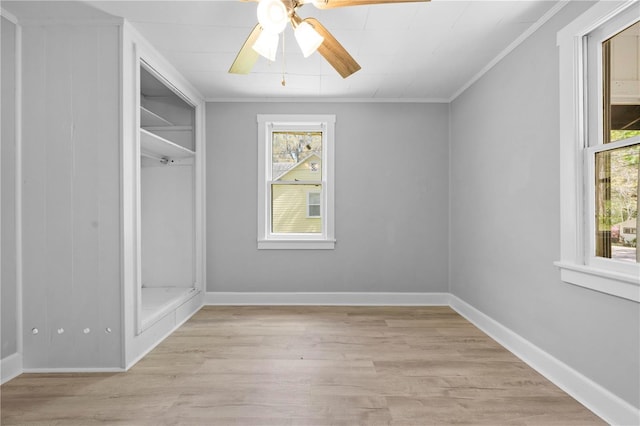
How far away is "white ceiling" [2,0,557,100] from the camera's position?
2.20m

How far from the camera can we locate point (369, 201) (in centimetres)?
402

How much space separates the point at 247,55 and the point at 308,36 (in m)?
0.48

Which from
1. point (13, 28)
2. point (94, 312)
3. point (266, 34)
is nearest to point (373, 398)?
point (94, 312)

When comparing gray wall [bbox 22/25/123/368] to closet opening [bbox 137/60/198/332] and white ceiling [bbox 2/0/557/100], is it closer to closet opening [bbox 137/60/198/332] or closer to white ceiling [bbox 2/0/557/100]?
white ceiling [bbox 2/0/557/100]

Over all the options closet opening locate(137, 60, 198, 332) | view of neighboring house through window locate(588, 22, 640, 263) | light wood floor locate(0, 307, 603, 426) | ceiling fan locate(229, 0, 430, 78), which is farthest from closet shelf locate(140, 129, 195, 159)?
view of neighboring house through window locate(588, 22, 640, 263)

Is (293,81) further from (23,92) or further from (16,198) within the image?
(16,198)

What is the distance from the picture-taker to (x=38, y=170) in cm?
234

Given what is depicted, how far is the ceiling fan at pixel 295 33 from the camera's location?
1592 mm

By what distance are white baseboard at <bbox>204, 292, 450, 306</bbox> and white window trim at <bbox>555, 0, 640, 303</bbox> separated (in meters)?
1.98

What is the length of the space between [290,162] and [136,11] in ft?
7.23

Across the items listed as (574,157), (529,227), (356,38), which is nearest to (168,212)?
(356,38)

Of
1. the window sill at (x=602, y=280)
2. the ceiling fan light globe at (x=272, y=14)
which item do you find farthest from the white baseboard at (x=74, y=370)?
the window sill at (x=602, y=280)

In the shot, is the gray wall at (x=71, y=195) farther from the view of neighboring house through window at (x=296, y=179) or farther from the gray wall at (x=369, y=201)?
the view of neighboring house through window at (x=296, y=179)

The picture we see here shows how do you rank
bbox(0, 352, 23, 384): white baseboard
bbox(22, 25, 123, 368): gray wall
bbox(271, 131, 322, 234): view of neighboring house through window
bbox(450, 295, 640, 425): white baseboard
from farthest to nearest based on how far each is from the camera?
bbox(271, 131, 322, 234): view of neighboring house through window
bbox(22, 25, 123, 368): gray wall
bbox(0, 352, 23, 384): white baseboard
bbox(450, 295, 640, 425): white baseboard
